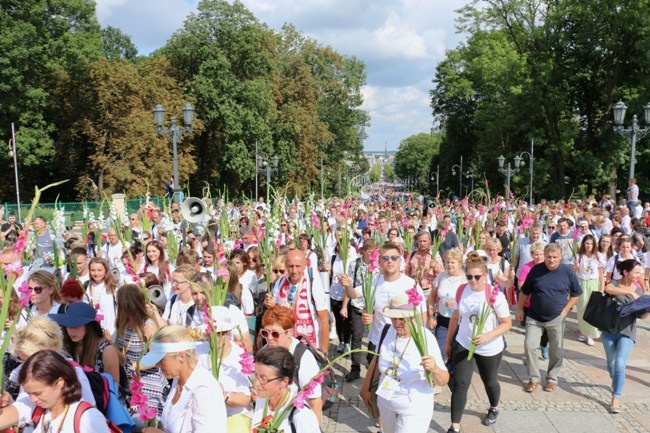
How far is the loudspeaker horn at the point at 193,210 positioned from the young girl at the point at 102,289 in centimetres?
333

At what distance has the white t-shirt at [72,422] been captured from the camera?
8.08 feet

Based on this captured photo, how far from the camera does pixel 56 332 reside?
3219 mm

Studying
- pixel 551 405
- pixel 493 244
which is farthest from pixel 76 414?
pixel 493 244

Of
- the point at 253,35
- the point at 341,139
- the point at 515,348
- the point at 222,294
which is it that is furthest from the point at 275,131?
the point at 222,294

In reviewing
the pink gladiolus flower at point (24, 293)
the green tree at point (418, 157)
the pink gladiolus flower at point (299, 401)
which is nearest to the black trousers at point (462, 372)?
the pink gladiolus flower at point (299, 401)

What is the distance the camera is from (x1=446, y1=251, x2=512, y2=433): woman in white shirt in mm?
4621

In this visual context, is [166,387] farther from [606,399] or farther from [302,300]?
[606,399]

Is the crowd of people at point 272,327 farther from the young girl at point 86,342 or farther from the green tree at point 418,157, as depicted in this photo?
the green tree at point 418,157

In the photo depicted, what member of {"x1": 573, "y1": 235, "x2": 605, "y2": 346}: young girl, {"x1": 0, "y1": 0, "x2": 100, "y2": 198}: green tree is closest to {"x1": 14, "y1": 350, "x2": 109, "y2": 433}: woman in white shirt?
{"x1": 573, "y1": 235, "x2": 605, "y2": 346}: young girl

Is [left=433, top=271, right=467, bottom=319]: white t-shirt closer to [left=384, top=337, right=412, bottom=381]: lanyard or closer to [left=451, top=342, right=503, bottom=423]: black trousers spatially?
[left=451, top=342, right=503, bottom=423]: black trousers

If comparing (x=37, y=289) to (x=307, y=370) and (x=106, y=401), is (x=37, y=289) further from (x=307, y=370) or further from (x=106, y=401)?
(x=307, y=370)

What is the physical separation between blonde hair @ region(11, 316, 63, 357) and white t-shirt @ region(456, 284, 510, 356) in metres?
3.13

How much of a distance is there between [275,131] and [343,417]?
34369 mm

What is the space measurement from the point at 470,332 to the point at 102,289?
11.0ft
